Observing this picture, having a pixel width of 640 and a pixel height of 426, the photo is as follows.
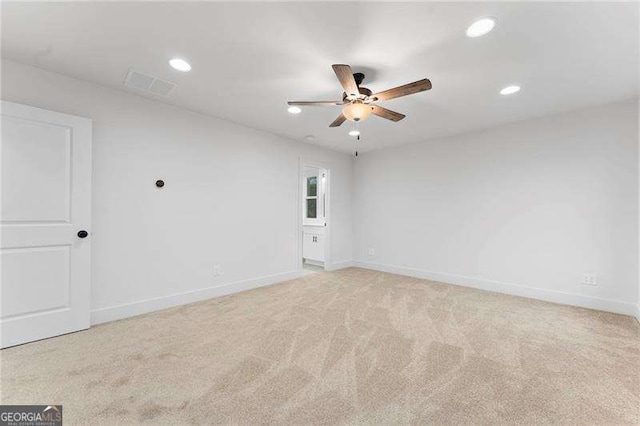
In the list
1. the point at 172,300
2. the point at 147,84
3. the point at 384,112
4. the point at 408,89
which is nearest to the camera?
the point at 408,89

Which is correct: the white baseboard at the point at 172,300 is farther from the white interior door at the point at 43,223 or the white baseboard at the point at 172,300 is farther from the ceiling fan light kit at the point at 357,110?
the ceiling fan light kit at the point at 357,110

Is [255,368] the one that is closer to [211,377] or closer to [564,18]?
[211,377]

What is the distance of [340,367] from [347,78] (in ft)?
7.33

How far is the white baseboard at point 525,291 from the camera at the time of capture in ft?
10.1

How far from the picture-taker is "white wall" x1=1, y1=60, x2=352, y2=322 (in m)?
2.74

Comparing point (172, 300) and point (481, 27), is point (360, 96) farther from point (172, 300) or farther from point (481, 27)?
point (172, 300)

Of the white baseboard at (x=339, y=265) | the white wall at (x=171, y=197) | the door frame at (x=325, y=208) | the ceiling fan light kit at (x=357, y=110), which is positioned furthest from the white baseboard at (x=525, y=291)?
the ceiling fan light kit at (x=357, y=110)

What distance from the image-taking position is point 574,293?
3340 mm

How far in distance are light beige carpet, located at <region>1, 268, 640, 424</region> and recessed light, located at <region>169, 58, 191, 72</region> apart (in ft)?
8.27

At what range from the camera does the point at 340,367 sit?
1983mm

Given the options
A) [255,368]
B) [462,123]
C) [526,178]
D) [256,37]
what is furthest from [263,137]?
[526,178]

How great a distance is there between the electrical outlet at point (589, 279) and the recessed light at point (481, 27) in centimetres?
330

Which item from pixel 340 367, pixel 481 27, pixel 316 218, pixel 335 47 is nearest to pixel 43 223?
pixel 340 367

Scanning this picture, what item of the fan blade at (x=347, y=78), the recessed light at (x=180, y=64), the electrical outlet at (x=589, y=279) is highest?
the recessed light at (x=180, y=64)
